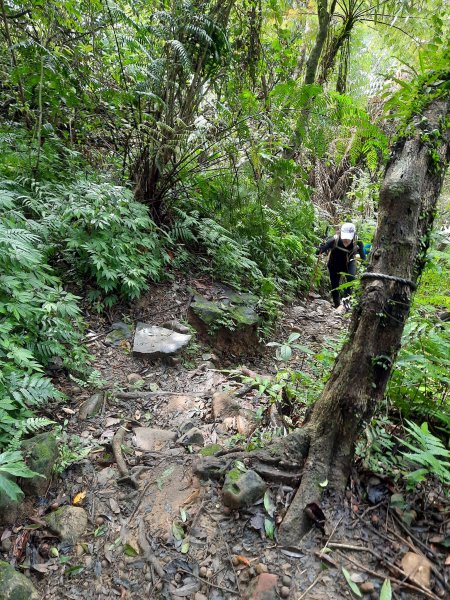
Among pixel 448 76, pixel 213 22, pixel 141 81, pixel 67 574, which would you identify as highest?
pixel 213 22

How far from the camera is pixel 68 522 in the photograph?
2.06 m

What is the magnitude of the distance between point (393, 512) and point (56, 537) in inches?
69.4

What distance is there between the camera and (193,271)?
5.15 metres

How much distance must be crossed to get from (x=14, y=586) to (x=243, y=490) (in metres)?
1.11

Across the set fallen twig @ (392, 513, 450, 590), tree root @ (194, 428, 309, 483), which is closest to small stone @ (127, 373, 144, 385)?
tree root @ (194, 428, 309, 483)

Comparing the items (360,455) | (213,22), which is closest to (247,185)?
(213,22)

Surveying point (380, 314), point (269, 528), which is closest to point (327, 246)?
point (380, 314)

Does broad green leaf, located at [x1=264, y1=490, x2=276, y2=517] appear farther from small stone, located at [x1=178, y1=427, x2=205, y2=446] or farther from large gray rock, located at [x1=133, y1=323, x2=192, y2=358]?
large gray rock, located at [x1=133, y1=323, x2=192, y2=358]

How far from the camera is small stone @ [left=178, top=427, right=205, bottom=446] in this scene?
2.61m

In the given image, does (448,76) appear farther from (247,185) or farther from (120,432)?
(247,185)

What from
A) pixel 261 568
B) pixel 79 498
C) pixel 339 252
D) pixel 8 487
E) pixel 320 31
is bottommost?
pixel 79 498

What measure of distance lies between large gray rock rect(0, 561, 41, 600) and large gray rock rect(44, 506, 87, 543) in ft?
0.92

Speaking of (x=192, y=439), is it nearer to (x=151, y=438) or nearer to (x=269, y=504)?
(x=151, y=438)

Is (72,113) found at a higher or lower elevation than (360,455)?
higher
